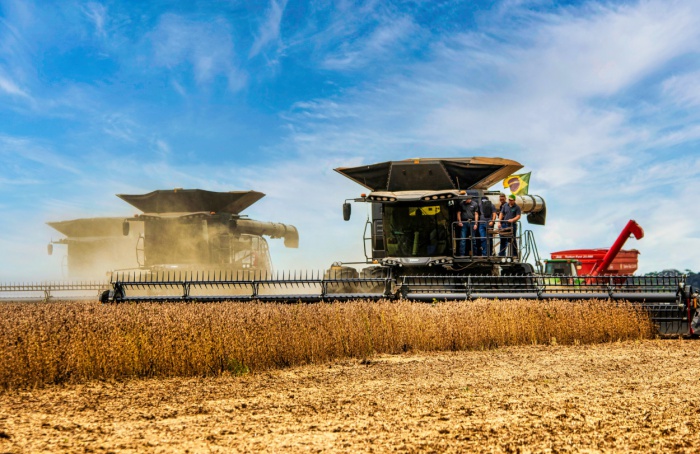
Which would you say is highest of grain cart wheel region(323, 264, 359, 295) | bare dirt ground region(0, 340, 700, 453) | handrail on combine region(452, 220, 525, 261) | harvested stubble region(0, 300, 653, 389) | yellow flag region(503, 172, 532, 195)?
yellow flag region(503, 172, 532, 195)

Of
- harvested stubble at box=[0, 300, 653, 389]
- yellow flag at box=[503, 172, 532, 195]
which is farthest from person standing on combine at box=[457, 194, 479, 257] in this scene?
yellow flag at box=[503, 172, 532, 195]

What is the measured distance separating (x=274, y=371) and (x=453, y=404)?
2976 mm

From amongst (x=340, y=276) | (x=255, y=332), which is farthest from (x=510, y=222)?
(x=255, y=332)

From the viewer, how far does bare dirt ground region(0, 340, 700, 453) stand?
15.6ft

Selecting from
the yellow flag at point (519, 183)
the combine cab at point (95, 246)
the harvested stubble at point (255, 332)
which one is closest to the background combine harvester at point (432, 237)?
the harvested stubble at point (255, 332)

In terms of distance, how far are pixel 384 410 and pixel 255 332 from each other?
10.0 ft

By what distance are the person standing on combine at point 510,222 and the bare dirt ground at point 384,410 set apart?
413 cm

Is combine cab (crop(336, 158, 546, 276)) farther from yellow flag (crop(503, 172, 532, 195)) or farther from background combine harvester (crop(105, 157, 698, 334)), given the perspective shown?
yellow flag (crop(503, 172, 532, 195))

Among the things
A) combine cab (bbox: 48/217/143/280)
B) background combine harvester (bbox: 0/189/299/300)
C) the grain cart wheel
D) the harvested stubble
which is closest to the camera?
the harvested stubble

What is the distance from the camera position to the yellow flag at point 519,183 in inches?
902

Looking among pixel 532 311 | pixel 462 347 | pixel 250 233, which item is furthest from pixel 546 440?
pixel 250 233

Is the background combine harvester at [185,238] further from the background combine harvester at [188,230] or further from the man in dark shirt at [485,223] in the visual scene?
the man in dark shirt at [485,223]

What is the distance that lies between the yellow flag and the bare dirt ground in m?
14.7

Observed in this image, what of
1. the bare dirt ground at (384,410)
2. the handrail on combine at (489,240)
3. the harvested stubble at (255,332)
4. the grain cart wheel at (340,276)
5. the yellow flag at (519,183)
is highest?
the yellow flag at (519,183)
